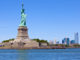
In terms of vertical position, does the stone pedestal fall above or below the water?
above

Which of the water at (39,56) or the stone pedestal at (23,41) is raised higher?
the stone pedestal at (23,41)

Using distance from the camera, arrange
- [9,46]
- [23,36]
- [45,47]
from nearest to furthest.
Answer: [23,36] → [9,46] → [45,47]

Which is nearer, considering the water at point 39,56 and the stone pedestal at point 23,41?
the water at point 39,56

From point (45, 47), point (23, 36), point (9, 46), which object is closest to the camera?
point (23, 36)

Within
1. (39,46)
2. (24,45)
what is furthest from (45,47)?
(24,45)

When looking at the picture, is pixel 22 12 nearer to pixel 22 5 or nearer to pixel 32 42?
pixel 22 5

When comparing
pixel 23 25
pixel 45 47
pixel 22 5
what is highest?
pixel 22 5

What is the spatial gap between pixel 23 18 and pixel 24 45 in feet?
38.4

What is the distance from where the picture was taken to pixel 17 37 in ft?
390

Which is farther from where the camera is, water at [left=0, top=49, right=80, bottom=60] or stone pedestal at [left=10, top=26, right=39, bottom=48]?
stone pedestal at [left=10, top=26, right=39, bottom=48]

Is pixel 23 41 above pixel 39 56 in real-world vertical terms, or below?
above

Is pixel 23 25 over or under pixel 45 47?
over

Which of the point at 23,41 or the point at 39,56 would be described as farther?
the point at 23,41

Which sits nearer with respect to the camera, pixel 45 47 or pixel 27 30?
pixel 27 30
